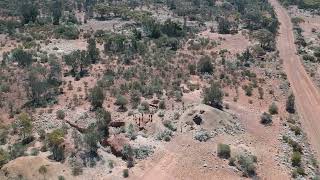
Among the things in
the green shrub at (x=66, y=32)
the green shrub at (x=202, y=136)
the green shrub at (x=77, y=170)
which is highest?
the green shrub at (x=202, y=136)

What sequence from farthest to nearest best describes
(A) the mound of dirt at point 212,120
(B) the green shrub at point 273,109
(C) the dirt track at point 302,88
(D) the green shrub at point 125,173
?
(B) the green shrub at point 273,109 → (C) the dirt track at point 302,88 → (A) the mound of dirt at point 212,120 → (D) the green shrub at point 125,173

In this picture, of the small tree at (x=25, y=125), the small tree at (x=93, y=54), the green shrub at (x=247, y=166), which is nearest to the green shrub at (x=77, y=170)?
the small tree at (x=25, y=125)

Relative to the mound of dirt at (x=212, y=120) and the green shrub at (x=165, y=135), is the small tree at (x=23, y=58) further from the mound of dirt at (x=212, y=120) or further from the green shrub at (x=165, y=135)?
the green shrub at (x=165, y=135)

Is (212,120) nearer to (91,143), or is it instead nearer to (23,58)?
(91,143)

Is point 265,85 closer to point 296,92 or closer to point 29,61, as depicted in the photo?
point 296,92

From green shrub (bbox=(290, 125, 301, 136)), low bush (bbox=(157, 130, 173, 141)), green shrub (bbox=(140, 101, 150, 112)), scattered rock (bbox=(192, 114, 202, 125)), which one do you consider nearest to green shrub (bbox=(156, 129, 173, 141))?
low bush (bbox=(157, 130, 173, 141))

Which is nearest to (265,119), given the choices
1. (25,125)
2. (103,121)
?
(103,121)

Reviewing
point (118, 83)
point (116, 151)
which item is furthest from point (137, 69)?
point (116, 151)

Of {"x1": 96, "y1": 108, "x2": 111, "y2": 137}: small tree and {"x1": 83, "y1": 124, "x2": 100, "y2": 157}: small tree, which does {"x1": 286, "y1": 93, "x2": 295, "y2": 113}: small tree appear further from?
{"x1": 83, "y1": 124, "x2": 100, "y2": 157}: small tree
